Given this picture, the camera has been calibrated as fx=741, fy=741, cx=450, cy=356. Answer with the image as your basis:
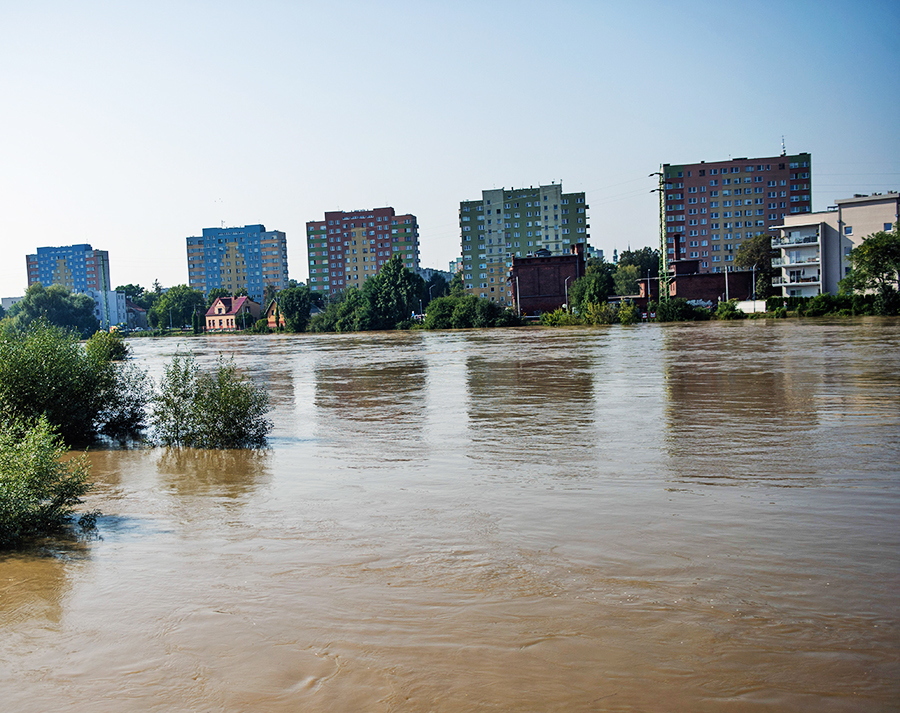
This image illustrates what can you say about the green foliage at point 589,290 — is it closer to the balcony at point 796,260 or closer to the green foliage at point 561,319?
the green foliage at point 561,319

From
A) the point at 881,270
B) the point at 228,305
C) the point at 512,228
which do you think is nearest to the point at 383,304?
the point at 228,305

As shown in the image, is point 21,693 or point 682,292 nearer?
point 21,693

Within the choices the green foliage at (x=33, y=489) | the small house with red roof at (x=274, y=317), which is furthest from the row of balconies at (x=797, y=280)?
the green foliage at (x=33, y=489)

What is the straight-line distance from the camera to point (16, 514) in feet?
27.8

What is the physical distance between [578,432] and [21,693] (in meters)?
11.5

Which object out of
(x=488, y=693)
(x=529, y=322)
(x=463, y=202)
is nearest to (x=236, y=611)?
(x=488, y=693)

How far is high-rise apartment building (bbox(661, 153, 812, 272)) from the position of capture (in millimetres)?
147250

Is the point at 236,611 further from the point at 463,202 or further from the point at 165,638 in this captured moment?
the point at 463,202

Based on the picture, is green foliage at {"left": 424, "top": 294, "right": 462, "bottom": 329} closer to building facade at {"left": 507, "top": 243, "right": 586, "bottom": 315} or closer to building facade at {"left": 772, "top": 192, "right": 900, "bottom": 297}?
building facade at {"left": 507, "top": 243, "right": 586, "bottom": 315}

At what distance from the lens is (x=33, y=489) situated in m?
8.80

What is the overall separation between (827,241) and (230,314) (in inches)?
4267

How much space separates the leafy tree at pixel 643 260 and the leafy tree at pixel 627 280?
112cm

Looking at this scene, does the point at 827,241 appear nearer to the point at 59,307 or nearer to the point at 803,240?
the point at 803,240

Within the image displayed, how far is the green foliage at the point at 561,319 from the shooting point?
86.8 m
